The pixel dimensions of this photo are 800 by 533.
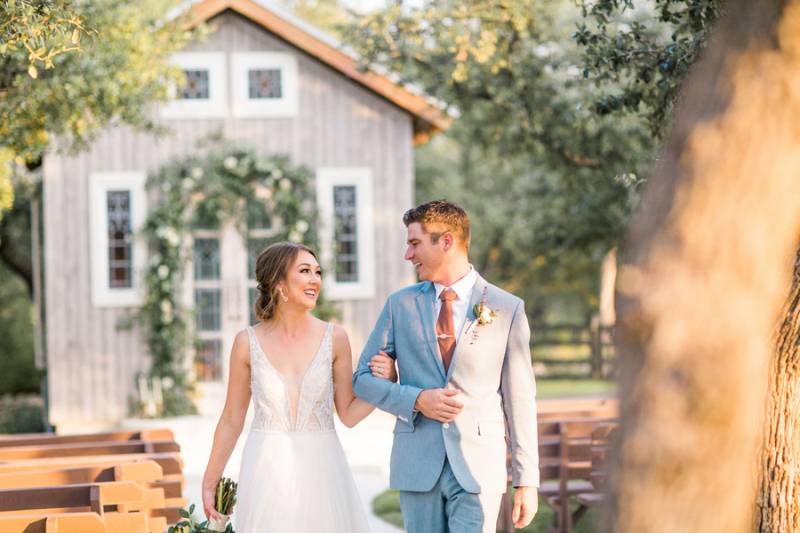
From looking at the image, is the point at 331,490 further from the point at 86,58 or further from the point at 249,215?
the point at 249,215

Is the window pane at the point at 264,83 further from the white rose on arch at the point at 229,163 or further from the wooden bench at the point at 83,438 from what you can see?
the wooden bench at the point at 83,438

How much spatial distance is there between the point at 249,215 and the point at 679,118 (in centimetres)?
1464

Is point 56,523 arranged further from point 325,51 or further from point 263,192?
point 325,51

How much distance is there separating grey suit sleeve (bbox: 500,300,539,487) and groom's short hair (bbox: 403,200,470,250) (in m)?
0.42

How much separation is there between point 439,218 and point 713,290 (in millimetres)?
2510

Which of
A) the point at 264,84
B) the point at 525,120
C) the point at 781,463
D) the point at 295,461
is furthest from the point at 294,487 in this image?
the point at 525,120

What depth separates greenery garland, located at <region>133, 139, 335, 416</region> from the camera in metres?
16.7

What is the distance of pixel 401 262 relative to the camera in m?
17.3

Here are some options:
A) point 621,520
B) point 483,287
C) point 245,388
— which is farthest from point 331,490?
point 621,520

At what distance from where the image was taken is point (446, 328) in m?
4.95

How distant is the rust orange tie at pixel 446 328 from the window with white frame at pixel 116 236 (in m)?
12.5

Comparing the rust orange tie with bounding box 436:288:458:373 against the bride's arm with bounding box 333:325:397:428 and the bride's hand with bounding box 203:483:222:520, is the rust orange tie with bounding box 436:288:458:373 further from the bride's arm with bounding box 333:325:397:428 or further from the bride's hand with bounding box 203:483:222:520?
the bride's hand with bounding box 203:483:222:520

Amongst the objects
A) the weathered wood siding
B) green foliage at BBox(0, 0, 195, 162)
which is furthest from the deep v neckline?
the weathered wood siding

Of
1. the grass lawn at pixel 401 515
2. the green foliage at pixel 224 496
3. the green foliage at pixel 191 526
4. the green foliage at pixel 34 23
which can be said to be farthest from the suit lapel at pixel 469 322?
the grass lawn at pixel 401 515
